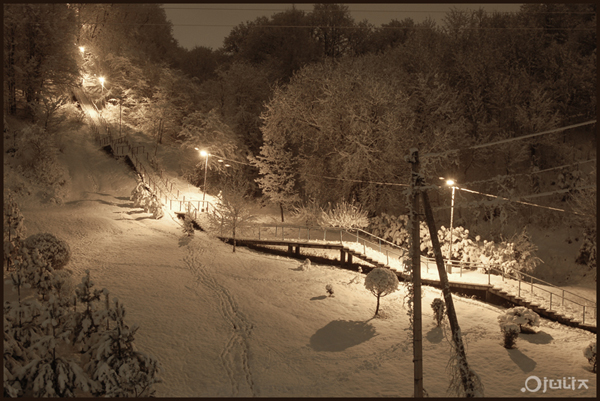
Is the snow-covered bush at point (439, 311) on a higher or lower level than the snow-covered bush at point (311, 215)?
lower

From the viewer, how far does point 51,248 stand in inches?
746

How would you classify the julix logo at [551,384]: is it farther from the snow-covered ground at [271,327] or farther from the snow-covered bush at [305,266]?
the snow-covered bush at [305,266]

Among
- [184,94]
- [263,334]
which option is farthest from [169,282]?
[184,94]

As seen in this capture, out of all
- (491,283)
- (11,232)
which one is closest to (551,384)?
(491,283)

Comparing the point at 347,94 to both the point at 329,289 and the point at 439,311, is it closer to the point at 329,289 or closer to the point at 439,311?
the point at 329,289

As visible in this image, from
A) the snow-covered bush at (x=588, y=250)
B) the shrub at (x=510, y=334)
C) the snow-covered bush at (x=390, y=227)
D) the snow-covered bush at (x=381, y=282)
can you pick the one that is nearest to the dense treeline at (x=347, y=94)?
the snow-covered bush at (x=390, y=227)

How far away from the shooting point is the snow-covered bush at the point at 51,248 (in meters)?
18.6

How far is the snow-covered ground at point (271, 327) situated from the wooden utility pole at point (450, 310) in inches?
80.4

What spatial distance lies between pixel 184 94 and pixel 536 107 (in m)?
34.0

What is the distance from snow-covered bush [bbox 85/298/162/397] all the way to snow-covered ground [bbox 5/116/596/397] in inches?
63.1

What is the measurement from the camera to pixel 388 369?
50.3 feet

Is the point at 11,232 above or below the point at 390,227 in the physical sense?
above

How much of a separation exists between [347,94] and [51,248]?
2266 centimetres

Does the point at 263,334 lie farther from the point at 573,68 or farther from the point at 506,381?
the point at 573,68
